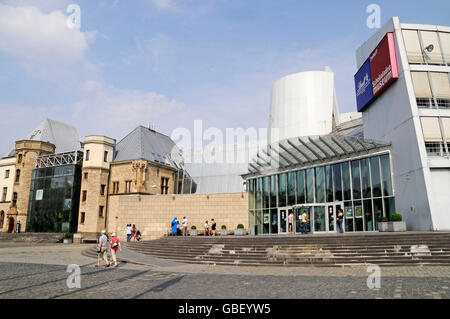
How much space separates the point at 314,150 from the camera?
91.7 feet

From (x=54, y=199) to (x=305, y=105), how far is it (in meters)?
39.4

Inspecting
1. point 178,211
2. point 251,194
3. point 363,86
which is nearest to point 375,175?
point 363,86

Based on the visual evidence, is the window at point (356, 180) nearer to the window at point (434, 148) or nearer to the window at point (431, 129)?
the window at point (434, 148)

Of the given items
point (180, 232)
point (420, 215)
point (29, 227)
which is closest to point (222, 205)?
point (180, 232)

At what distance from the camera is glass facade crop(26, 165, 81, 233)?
45.2m

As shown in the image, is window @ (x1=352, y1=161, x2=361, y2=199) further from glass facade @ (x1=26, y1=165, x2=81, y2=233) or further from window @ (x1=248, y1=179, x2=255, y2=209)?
glass facade @ (x1=26, y1=165, x2=81, y2=233)

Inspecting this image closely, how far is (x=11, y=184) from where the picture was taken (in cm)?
5431

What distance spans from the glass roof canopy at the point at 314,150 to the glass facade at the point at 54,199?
27212 mm

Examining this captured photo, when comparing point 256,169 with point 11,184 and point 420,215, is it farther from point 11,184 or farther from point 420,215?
point 11,184

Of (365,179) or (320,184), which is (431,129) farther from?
(320,184)

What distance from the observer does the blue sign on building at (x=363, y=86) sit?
28.7 metres

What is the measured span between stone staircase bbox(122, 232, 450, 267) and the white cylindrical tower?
1319 inches

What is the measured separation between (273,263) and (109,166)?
3589cm

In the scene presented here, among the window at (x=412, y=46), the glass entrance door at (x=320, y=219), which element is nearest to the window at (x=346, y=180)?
the glass entrance door at (x=320, y=219)
